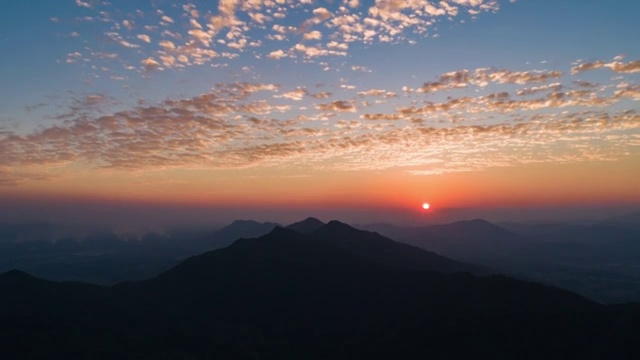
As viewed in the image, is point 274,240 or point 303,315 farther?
point 274,240

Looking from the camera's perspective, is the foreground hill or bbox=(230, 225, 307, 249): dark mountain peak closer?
the foreground hill

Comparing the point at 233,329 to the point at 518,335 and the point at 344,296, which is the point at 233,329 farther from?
the point at 518,335

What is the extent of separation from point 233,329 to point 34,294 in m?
63.7

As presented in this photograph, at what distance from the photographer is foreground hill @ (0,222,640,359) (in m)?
88.0

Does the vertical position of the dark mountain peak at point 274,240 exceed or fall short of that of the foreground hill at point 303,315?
it exceeds it

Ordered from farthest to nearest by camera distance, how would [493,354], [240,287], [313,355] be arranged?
[240,287], [313,355], [493,354]

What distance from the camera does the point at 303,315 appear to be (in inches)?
4847

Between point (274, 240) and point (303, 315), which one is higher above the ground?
point (274, 240)

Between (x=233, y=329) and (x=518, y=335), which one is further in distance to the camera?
(x=233, y=329)

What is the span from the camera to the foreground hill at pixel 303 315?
289ft

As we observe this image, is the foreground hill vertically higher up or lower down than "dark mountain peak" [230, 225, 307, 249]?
lower down

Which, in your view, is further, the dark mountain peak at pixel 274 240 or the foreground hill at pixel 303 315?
the dark mountain peak at pixel 274 240

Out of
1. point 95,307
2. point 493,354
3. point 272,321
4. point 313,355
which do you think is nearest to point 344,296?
point 272,321

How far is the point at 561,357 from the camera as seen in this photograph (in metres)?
79.2
